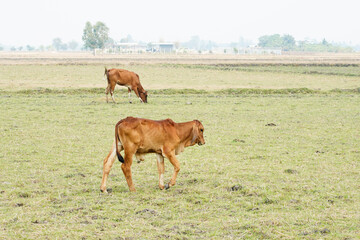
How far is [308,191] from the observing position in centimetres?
980

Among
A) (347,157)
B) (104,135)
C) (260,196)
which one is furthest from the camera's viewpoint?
(104,135)

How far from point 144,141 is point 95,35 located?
183 m

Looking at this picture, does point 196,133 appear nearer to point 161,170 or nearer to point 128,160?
point 161,170

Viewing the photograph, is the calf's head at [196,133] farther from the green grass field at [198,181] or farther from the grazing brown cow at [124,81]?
the grazing brown cow at [124,81]

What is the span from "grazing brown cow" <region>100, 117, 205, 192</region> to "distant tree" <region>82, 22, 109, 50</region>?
181 m

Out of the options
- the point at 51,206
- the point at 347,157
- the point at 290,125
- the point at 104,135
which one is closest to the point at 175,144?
the point at 51,206

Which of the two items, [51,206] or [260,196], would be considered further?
[260,196]

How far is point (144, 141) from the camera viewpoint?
31.5ft

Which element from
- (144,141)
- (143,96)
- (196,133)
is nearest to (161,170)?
(144,141)

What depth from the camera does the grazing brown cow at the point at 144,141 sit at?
950 centimetres

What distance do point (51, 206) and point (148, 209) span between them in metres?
1.77

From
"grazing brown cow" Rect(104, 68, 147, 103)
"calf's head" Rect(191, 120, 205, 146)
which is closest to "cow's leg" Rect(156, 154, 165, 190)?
"calf's head" Rect(191, 120, 205, 146)

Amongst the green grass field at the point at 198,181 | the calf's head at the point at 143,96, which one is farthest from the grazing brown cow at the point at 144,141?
the calf's head at the point at 143,96

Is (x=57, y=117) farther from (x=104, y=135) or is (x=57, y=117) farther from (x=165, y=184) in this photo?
(x=165, y=184)
